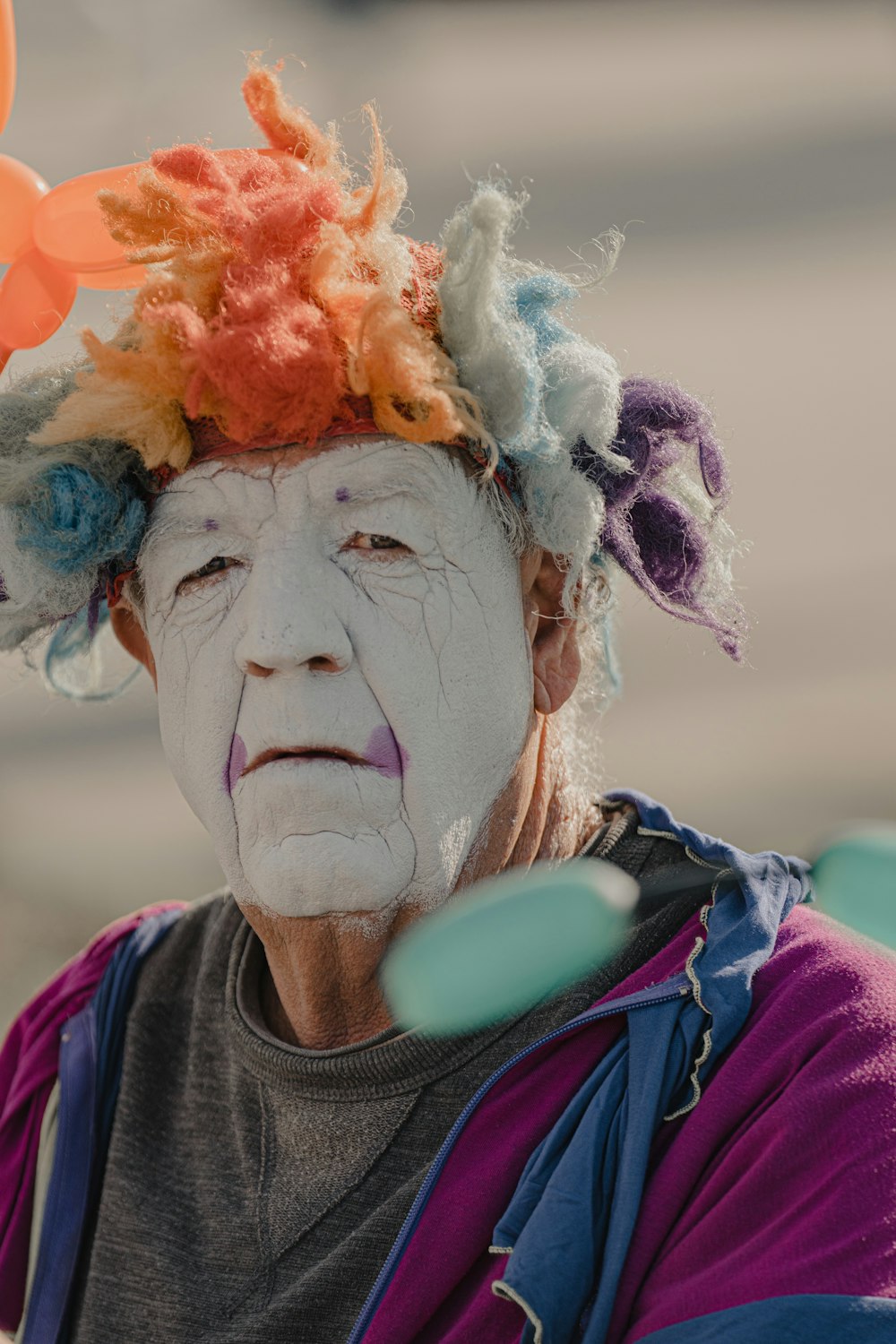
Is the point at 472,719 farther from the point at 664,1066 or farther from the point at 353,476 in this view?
the point at 664,1066

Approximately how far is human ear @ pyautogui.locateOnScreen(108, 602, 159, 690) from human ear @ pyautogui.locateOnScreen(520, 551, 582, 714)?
58 centimetres

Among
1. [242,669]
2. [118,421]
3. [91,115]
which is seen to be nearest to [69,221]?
[118,421]

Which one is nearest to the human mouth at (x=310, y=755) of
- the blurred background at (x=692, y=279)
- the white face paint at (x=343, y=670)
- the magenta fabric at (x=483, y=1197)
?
the white face paint at (x=343, y=670)

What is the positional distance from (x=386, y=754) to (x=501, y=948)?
0.30 meters

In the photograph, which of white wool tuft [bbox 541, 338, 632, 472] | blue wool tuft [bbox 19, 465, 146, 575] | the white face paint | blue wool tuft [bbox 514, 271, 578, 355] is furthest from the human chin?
blue wool tuft [bbox 514, 271, 578, 355]

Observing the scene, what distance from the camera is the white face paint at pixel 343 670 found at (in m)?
1.71

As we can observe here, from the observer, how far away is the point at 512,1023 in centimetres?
177

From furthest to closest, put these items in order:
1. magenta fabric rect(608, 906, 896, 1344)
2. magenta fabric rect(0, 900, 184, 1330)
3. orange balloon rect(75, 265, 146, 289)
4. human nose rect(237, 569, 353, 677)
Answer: magenta fabric rect(0, 900, 184, 1330), orange balloon rect(75, 265, 146, 289), human nose rect(237, 569, 353, 677), magenta fabric rect(608, 906, 896, 1344)

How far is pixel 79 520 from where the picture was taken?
1.86 meters

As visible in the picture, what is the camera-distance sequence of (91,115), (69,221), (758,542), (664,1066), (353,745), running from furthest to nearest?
(758,542)
(91,115)
(69,221)
(353,745)
(664,1066)

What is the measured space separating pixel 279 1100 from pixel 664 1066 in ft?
2.07

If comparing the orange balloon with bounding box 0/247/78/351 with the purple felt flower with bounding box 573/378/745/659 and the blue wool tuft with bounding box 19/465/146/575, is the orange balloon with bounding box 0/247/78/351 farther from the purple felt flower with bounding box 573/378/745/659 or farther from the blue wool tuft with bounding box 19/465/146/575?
the purple felt flower with bounding box 573/378/745/659

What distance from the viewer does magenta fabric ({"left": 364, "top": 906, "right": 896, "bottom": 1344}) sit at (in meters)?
1.33

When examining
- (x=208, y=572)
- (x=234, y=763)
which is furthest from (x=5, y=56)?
(x=234, y=763)
